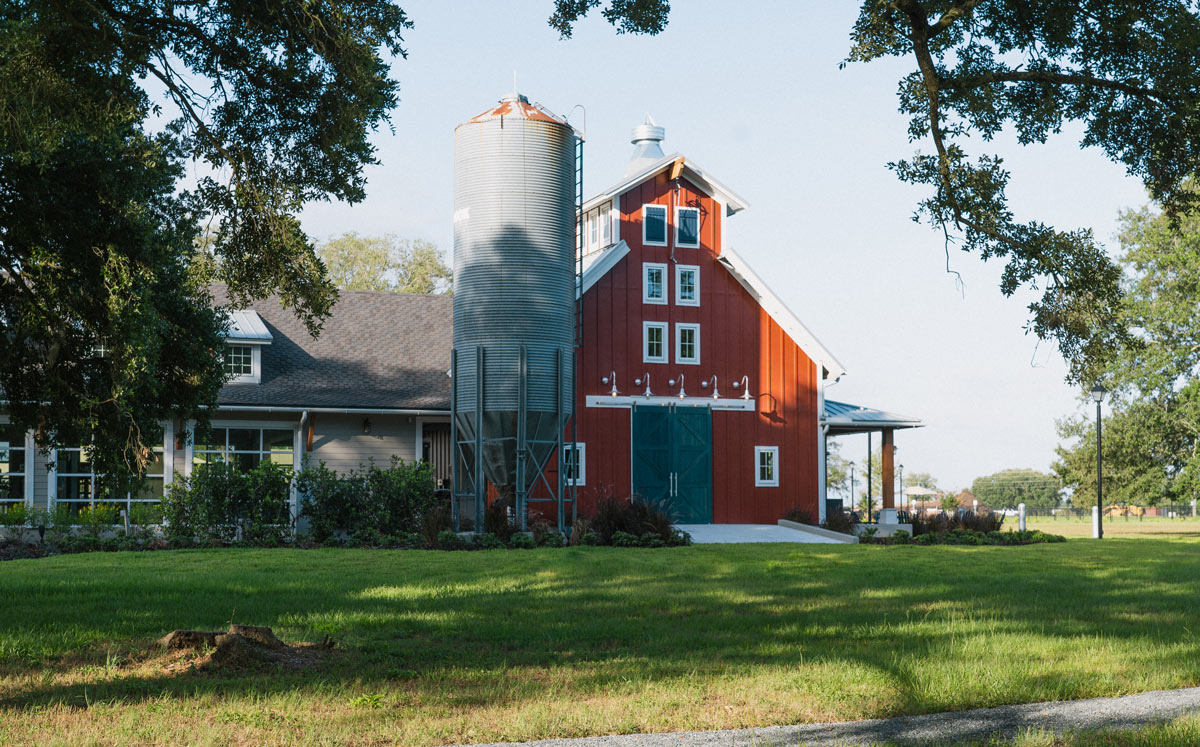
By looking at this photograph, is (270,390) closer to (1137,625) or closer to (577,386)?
(577,386)

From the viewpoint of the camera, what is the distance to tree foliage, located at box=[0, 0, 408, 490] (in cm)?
877

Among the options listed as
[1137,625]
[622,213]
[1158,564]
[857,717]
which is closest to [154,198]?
[857,717]

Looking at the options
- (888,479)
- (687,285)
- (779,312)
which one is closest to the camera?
(687,285)

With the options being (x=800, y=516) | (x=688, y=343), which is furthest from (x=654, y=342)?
(x=800, y=516)

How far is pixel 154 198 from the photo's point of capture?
13438mm

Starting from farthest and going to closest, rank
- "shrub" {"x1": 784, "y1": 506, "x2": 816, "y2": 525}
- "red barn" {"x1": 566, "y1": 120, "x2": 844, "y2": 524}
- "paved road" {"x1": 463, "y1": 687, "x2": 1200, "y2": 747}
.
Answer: "shrub" {"x1": 784, "y1": 506, "x2": 816, "y2": 525} < "red barn" {"x1": 566, "y1": 120, "x2": 844, "y2": 524} < "paved road" {"x1": 463, "y1": 687, "x2": 1200, "y2": 747}

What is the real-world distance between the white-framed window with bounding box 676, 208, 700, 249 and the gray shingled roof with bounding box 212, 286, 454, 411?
5.83 m

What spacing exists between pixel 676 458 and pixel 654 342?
2.67 metres

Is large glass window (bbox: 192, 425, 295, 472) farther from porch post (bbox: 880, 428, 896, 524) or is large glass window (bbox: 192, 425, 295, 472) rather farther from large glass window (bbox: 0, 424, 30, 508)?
porch post (bbox: 880, 428, 896, 524)

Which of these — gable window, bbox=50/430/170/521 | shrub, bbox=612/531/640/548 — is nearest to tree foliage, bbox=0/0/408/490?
shrub, bbox=612/531/640/548

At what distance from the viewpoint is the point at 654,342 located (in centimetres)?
2514

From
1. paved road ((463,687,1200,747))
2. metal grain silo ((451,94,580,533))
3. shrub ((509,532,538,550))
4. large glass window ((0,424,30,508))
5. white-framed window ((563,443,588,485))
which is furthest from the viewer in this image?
white-framed window ((563,443,588,485))

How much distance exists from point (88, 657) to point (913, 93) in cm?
929

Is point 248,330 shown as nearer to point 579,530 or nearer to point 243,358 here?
point 243,358
